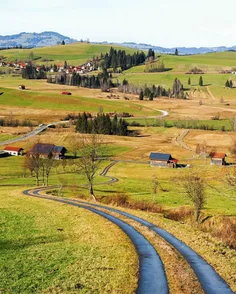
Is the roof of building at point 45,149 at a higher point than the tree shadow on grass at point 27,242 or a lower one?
lower

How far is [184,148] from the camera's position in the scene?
15350 cm

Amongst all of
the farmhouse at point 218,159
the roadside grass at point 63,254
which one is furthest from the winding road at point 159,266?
the farmhouse at point 218,159

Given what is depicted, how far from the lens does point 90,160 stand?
75.1 m

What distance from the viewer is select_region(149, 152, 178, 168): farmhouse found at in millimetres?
127319

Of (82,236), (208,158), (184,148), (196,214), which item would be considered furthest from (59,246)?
(184,148)

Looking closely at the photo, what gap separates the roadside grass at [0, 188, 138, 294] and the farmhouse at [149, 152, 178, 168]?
8387 cm

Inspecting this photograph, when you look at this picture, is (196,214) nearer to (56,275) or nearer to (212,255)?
(212,255)

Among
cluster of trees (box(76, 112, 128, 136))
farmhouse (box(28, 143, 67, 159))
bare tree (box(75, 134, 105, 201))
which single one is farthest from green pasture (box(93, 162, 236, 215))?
cluster of trees (box(76, 112, 128, 136))

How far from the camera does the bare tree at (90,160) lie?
7074 cm

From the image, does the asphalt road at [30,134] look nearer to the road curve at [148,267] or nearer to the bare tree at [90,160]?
the bare tree at [90,160]

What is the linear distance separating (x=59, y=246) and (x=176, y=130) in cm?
16366

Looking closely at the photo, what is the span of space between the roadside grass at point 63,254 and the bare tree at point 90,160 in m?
23.6

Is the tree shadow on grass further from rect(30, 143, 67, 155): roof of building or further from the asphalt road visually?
the asphalt road

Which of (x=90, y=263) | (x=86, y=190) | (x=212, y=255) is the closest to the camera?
(x=90, y=263)
